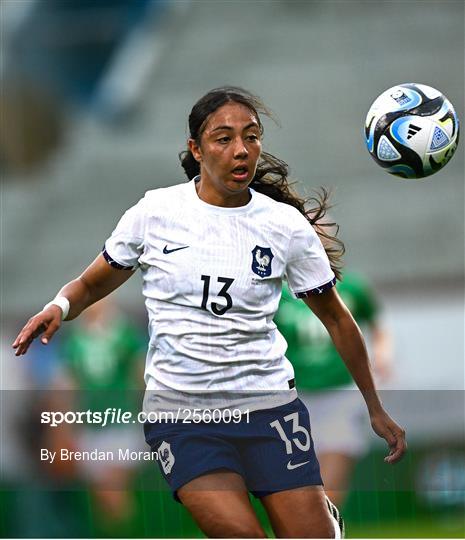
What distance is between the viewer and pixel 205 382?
446 centimetres

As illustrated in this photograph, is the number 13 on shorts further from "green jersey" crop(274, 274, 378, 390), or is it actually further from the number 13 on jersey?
"green jersey" crop(274, 274, 378, 390)

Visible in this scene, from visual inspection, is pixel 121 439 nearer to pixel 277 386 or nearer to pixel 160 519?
pixel 160 519

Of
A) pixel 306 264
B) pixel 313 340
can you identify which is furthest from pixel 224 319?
pixel 313 340

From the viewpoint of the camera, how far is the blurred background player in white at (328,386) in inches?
275

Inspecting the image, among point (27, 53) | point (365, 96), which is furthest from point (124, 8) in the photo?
point (365, 96)

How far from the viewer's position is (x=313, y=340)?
706 centimetres

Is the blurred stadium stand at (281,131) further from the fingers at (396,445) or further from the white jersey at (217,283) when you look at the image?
the white jersey at (217,283)

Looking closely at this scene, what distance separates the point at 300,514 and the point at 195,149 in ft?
4.42

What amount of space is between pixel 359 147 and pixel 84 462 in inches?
194

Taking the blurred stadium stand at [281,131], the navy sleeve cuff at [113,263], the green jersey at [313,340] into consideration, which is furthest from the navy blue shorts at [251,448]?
the blurred stadium stand at [281,131]

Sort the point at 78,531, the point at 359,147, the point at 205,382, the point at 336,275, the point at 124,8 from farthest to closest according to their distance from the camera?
the point at 124,8 → the point at 359,147 → the point at 78,531 → the point at 336,275 → the point at 205,382

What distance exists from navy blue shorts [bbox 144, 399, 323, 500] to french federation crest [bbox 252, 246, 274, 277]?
486 mm

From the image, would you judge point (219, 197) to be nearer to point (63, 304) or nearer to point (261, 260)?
point (261, 260)

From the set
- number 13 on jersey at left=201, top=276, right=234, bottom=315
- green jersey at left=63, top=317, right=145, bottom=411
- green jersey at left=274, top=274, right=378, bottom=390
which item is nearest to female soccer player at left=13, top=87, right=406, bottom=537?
number 13 on jersey at left=201, top=276, right=234, bottom=315
